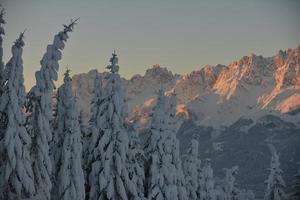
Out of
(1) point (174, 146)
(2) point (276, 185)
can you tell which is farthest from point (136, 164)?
(2) point (276, 185)

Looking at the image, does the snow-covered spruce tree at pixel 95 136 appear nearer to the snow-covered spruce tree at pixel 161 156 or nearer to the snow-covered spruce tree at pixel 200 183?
the snow-covered spruce tree at pixel 161 156

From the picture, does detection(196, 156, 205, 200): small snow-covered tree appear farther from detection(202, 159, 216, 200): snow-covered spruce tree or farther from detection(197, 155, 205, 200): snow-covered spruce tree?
detection(202, 159, 216, 200): snow-covered spruce tree

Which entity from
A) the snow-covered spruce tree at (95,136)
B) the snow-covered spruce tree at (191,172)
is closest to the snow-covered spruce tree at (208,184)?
the snow-covered spruce tree at (191,172)

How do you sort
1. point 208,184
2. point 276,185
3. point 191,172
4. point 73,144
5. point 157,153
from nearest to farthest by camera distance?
point 73,144
point 157,153
point 191,172
point 208,184
point 276,185

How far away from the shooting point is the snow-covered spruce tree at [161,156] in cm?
4941

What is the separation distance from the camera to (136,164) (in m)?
47.0

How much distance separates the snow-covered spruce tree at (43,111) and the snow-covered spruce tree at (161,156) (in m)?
12.4

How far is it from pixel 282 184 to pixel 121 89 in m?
34.5

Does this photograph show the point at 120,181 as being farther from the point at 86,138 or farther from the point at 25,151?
the point at 25,151

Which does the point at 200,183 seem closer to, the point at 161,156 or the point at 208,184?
the point at 208,184

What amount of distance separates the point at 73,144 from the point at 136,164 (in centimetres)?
674

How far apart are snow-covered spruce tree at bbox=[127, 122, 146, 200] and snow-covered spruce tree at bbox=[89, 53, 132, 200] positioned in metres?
1.47

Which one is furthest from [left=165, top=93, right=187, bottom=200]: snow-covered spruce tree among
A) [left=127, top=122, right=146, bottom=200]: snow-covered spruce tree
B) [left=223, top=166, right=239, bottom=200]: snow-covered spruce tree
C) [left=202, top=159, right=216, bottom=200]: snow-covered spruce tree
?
[left=223, top=166, right=239, bottom=200]: snow-covered spruce tree

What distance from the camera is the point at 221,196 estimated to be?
76938 millimetres
